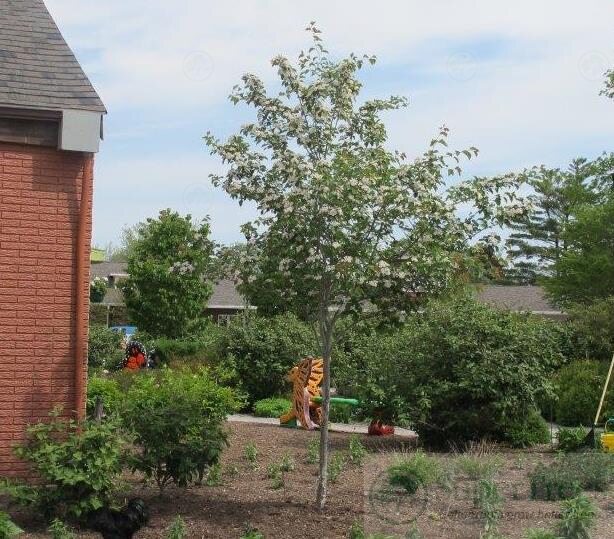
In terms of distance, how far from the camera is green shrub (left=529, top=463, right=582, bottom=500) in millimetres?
9938

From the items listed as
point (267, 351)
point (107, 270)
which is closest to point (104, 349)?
point (267, 351)

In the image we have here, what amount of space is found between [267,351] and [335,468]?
11191 mm

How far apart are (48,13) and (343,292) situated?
183 inches

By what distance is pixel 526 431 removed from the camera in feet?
50.9

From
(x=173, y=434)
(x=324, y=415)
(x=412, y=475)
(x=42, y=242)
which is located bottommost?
(x=412, y=475)

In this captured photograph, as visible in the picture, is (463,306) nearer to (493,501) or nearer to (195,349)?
(493,501)

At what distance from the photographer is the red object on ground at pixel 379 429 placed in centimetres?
1672

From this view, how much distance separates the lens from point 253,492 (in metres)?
10.5

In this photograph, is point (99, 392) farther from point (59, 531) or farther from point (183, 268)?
point (59, 531)

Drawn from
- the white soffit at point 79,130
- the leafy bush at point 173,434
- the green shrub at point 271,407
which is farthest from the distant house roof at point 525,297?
the white soffit at point 79,130

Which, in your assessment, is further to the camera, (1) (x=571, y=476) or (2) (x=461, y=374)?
(2) (x=461, y=374)

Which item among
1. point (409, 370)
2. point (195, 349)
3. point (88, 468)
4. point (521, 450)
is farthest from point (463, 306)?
point (195, 349)

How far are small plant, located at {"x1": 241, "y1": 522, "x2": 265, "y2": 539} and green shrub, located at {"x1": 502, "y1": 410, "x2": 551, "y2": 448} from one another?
A: 7.35 meters

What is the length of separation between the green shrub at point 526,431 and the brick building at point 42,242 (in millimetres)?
7705
